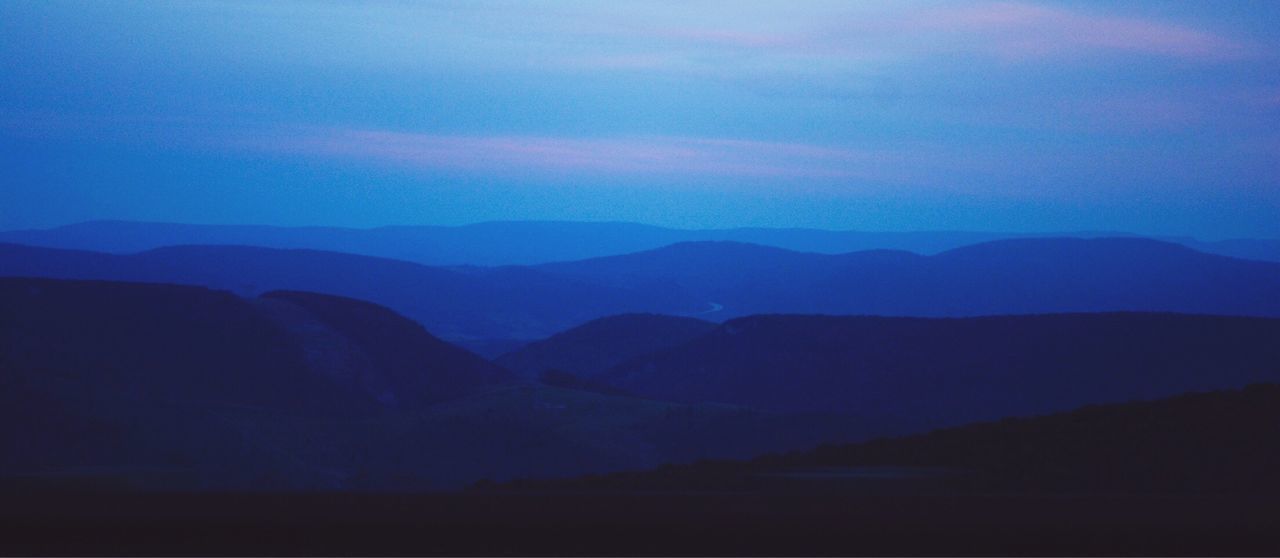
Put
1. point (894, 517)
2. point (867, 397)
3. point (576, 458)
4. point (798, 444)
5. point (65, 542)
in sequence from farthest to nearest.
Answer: point (867, 397) < point (798, 444) < point (576, 458) < point (894, 517) < point (65, 542)

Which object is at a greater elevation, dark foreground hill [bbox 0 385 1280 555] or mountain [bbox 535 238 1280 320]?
mountain [bbox 535 238 1280 320]

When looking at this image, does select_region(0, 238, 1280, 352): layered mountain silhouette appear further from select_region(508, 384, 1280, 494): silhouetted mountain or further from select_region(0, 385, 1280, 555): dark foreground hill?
select_region(0, 385, 1280, 555): dark foreground hill

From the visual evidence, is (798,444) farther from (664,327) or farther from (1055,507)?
(664,327)

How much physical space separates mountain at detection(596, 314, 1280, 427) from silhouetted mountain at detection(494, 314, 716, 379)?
21.8ft

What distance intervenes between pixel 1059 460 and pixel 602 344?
44.3 m

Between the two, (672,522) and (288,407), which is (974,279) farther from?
(672,522)

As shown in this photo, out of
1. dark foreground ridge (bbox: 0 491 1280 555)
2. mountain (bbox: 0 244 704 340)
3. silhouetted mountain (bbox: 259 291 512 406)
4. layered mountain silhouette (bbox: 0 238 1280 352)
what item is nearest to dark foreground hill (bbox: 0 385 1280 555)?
dark foreground ridge (bbox: 0 491 1280 555)

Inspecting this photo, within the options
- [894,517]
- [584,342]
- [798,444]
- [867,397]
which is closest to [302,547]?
[894,517]

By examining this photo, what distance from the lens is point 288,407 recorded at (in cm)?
3241

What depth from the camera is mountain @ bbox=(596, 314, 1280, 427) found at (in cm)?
3862

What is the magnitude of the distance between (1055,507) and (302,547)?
4.79m

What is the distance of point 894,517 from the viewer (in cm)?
723

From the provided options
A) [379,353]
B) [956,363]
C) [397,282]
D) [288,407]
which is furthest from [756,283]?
[288,407]

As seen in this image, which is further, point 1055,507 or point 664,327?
point 664,327
